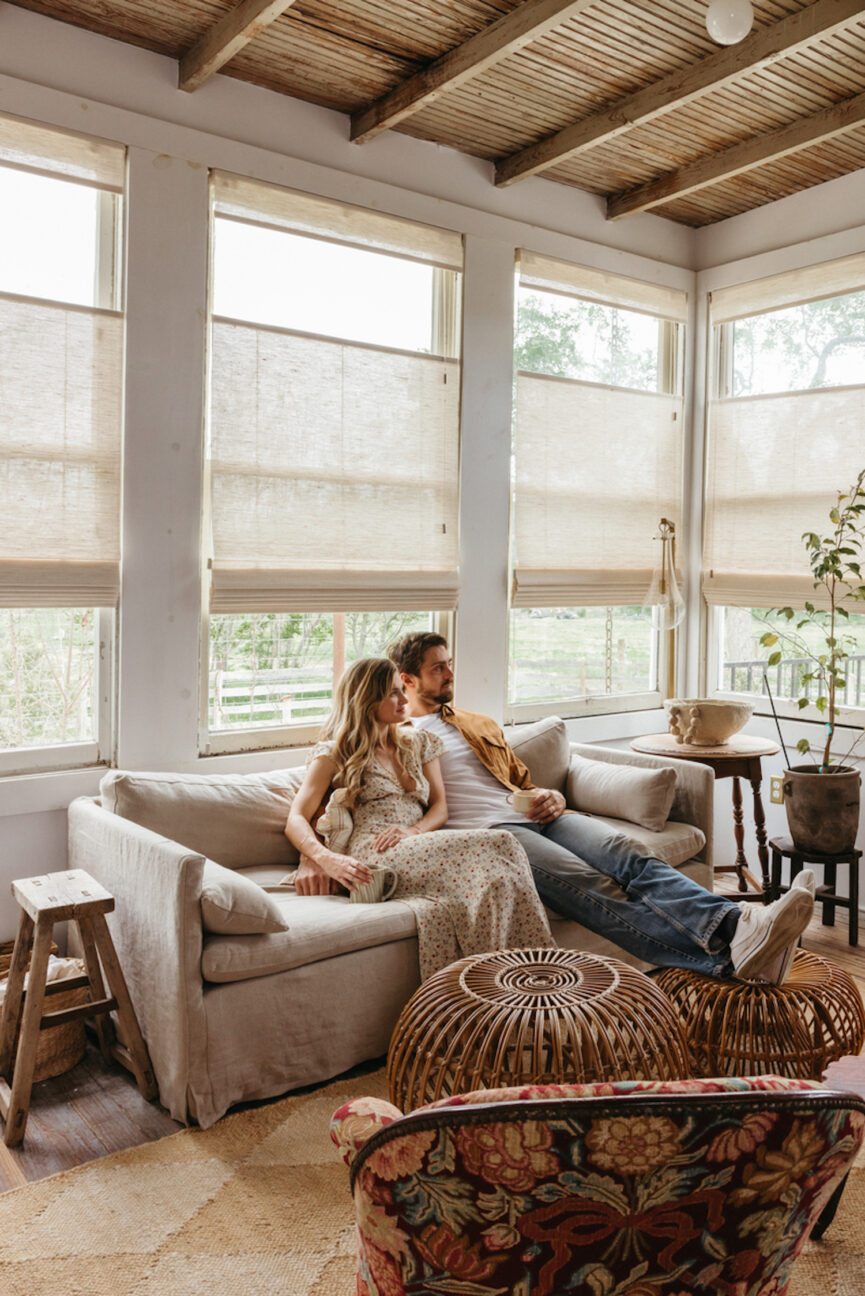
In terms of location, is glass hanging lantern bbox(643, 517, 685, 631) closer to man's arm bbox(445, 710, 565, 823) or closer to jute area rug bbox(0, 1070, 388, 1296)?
man's arm bbox(445, 710, 565, 823)

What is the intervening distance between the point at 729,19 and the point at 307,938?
96.6 inches

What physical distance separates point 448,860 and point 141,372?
5.84ft

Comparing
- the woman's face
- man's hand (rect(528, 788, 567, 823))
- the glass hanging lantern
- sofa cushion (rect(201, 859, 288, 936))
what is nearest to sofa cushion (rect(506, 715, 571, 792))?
man's hand (rect(528, 788, 567, 823))

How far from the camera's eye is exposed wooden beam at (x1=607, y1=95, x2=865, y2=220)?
3.48 meters

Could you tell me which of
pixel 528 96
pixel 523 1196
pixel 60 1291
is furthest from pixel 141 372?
pixel 523 1196

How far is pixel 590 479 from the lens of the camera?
4.33 m

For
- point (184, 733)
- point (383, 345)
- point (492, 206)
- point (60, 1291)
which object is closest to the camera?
point (60, 1291)

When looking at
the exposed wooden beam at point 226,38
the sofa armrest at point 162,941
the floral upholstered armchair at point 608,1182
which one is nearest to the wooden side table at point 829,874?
the sofa armrest at point 162,941

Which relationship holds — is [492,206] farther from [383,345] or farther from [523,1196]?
[523,1196]

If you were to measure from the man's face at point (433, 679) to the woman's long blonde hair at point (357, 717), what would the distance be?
1.19 feet

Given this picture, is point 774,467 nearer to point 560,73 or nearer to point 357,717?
point 560,73

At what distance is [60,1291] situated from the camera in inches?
68.9

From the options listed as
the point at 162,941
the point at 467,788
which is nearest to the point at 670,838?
the point at 467,788

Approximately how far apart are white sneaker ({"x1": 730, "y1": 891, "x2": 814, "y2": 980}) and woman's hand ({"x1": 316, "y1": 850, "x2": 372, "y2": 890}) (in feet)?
3.26
